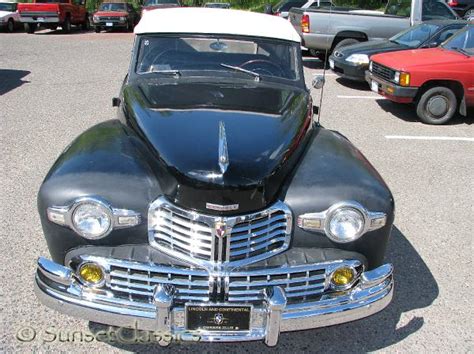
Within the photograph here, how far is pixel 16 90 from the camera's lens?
970 centimetres

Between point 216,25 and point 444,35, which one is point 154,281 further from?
point 444,35

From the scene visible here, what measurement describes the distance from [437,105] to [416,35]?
7.93 ft

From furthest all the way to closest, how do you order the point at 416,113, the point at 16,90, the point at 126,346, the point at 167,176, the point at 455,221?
1. the point at 16,90
2. the point at 416,113
3. the point at 455,221
4. the point at 126,346
5. the point at 167,176

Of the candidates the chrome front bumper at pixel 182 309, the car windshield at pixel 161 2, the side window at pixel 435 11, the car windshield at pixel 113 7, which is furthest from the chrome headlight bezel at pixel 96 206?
the car windshield at pixel 113 7

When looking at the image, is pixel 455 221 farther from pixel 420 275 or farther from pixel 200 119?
pixel 200 119

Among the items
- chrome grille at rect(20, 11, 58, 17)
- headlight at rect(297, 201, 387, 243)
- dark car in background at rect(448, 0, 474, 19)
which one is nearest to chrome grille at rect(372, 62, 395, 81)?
headlight at rect(297, 201, 387, 243)

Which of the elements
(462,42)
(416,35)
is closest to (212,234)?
(462,42)

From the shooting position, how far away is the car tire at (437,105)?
26.5 ft

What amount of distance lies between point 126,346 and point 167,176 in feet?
3.75

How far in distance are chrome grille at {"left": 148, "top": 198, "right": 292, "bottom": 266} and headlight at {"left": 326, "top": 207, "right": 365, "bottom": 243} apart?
0.87ft

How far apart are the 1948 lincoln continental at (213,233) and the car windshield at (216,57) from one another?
1057 millimetres

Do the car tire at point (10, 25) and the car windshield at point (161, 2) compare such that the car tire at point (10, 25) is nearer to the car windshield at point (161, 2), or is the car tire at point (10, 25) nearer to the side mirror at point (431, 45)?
the car windshield at point (161, 2)

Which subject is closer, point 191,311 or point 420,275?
point 191,311

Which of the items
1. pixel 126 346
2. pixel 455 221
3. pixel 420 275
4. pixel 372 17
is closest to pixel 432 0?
pixel 372 17
